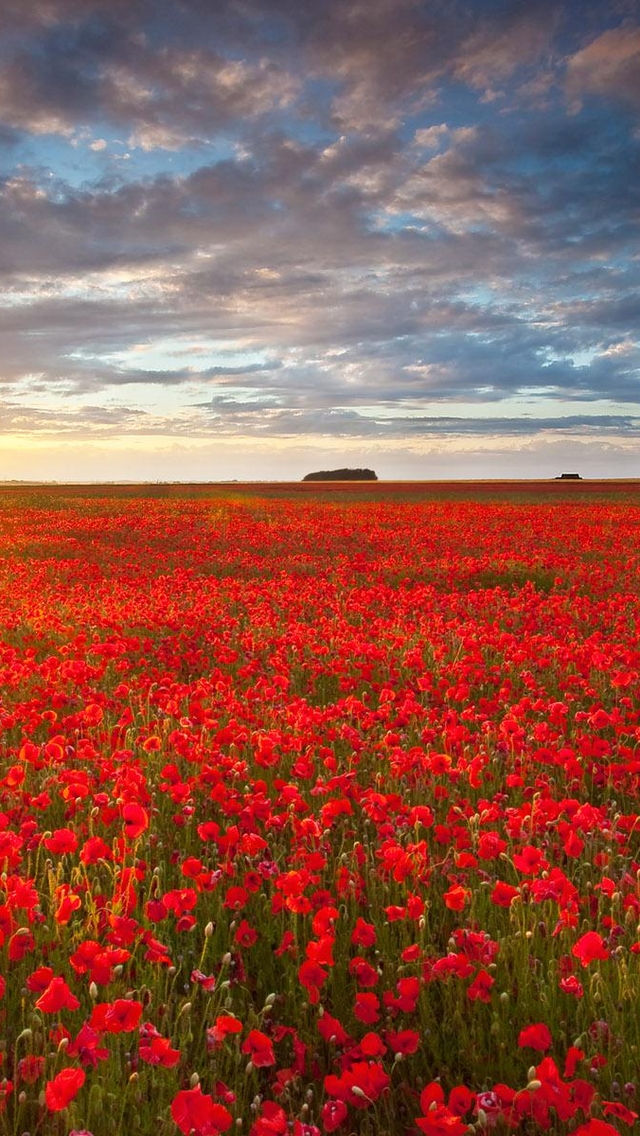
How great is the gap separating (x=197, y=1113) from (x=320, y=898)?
64.7 inches

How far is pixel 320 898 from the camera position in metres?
3.82

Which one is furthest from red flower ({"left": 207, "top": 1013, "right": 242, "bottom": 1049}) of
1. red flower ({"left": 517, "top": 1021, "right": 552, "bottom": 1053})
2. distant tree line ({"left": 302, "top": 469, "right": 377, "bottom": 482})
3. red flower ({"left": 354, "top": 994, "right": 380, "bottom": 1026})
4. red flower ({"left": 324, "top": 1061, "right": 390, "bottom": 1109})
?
distant tree line ({"left": 302, "top": 469, "right": 377, "bottom": 482})

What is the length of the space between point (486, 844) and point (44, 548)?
64.5 ft

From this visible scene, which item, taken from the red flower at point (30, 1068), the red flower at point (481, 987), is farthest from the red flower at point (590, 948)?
the red flower at point (30, 1068)

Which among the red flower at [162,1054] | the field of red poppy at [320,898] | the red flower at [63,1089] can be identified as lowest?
the field of red poppy at [320,898]

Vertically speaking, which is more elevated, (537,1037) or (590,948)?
(590,948)

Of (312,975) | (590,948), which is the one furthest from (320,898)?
(590,948)

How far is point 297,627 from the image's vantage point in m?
9.73

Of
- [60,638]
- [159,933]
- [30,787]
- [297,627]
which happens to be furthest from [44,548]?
[159,933]

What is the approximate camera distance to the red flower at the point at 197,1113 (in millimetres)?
2209

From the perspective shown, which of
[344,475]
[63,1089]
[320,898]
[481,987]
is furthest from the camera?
[344,475]

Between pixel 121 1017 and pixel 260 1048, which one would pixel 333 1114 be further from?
pixel 121 1017

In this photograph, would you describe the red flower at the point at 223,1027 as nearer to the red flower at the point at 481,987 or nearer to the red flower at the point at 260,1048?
the red flower at the point at 260,1048

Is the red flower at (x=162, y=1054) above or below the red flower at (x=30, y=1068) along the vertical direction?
above
